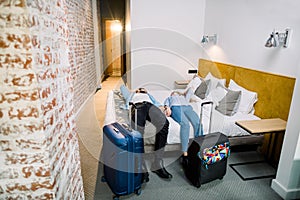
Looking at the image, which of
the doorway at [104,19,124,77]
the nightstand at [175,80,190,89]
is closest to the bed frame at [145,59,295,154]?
the nightstand at [175,80,190,89]

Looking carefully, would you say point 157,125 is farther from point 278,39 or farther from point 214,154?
point 278,39

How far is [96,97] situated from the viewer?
5.89 metres

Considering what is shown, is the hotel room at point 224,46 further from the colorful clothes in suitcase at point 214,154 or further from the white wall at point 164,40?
the colorful clothes in suitcase at point 214,154

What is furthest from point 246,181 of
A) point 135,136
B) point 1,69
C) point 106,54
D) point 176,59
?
point 106,54

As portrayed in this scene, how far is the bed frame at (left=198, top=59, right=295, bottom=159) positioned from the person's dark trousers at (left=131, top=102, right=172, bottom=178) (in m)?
1.08

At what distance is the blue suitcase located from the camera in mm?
1935

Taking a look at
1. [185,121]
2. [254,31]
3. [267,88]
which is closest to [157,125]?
[185,121]

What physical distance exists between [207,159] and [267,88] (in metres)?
1.52

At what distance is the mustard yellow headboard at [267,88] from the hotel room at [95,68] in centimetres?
1

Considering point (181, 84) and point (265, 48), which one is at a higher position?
point (265, 48)

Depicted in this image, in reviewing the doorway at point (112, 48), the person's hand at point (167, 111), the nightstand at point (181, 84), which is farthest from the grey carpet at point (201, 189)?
the doorway at point (112, 48)

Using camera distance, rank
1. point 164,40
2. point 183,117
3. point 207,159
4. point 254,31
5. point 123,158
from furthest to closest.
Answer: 1. point 164,40
2. point 254,31
3. point 183,117
4. point 207,159
5. point 123,158

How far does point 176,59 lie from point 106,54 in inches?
178

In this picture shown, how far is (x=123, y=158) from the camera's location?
1940mm
